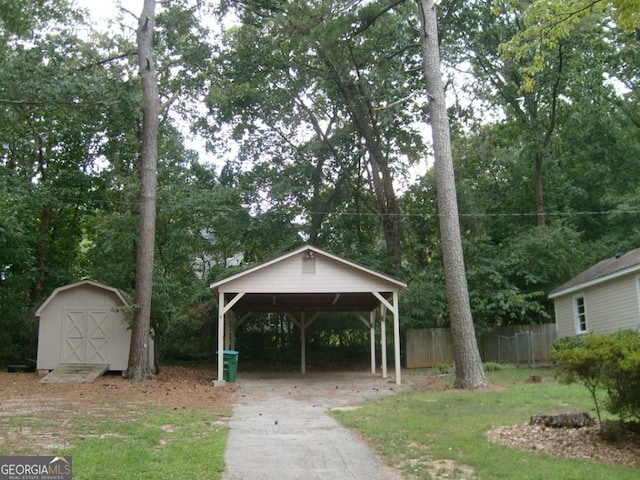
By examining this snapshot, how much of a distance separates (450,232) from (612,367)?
331 inches

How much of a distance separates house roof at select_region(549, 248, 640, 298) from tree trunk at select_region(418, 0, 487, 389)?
6.07 m

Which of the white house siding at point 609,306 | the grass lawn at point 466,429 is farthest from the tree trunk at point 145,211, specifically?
the white house siding at point 609,306

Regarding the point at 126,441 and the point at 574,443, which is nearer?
the point at 574,443

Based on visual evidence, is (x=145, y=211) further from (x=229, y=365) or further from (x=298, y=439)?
(x=298, y=439)

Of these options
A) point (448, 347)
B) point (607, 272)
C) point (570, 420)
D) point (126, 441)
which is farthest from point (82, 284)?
point (607, 272)

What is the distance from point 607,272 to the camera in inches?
747

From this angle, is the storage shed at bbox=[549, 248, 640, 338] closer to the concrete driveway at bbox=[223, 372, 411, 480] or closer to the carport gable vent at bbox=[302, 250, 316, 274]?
the concrete driveway at bbox=[223, 372, 411, 480]

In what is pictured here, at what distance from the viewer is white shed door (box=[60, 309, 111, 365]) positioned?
61.0 ft

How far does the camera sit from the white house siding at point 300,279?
16625mm

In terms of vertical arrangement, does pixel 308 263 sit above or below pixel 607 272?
above

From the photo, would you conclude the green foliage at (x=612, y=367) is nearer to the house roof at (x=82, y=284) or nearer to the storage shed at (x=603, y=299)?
the storage shed at (x=603, y=299)

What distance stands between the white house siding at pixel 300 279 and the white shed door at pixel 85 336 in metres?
4.89

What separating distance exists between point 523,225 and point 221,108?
14679mm

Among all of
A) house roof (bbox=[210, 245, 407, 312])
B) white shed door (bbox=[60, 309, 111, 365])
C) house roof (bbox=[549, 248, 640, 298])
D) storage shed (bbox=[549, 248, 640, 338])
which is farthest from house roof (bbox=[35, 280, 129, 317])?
storage shed (bbox=[549, 248, 640, 338])
